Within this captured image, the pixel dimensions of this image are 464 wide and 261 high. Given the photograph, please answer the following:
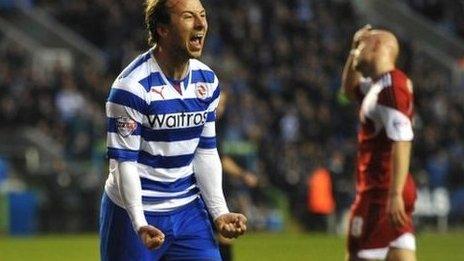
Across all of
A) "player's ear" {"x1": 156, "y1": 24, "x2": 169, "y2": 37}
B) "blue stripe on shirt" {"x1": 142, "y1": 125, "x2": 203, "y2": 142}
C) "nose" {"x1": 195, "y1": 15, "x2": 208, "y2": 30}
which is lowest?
"blue stripe on shirt" {"x1": 142, "y1": 125, "x2": 203, "y2": 142}

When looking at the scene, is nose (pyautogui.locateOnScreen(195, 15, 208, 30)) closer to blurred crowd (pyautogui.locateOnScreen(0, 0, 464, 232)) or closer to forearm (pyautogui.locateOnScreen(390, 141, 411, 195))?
forearm (pyautogui.locateOnScreen(390, 141, 411, 195))

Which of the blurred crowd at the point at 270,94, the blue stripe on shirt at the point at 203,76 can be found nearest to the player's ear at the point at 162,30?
the blue stripe on shirt at the point at 203,76

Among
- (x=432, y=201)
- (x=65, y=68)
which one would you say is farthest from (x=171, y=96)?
(x=65, y=68)

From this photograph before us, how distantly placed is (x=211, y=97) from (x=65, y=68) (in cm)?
2176

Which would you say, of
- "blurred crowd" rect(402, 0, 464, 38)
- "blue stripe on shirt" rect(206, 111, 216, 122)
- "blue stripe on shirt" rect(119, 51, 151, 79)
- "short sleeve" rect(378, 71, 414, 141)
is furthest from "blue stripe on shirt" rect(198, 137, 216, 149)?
"blurred crowd" rect(402, 0, 464, 38)

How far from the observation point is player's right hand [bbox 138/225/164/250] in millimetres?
7512

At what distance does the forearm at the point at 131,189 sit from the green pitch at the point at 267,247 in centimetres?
1070

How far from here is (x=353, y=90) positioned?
1047 centimetres

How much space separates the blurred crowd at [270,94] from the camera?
86.2ft

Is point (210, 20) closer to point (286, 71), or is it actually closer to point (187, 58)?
point (286, 71)

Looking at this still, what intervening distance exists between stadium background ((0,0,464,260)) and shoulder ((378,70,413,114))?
31.6 ft

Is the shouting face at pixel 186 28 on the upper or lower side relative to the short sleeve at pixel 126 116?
upper

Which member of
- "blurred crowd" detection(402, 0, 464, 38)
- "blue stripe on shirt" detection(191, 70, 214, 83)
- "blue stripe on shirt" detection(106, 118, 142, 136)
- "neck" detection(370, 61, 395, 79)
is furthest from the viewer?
"blurred crowd" detection(402, 0, 464, 38)

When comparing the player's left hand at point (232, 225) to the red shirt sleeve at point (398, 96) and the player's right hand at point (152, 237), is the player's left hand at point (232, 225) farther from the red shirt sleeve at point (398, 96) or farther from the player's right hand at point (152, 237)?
the red shirt sleeve at point (398, 96)
